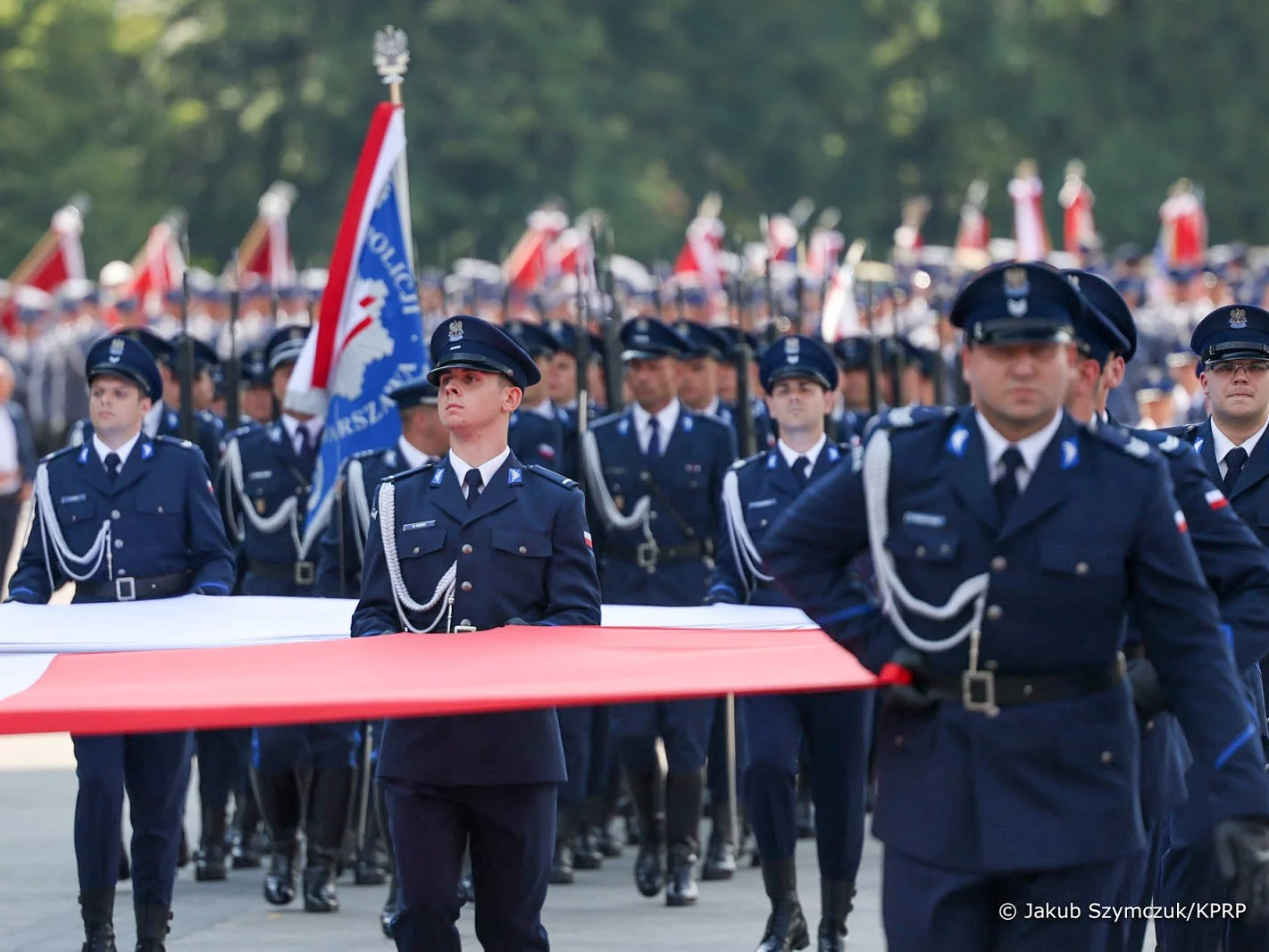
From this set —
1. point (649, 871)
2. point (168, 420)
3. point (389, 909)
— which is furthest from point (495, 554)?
point (168, 420)

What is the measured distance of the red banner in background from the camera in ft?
20.3

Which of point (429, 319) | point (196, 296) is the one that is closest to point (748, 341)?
point (429, 319)

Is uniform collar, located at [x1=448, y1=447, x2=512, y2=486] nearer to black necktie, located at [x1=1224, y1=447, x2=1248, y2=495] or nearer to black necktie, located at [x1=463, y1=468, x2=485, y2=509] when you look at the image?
black necktie, located at [x1=463, y1=468, x2=485, y2=509]

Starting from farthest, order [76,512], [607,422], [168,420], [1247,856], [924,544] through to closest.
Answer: [168,420] → [607,422] → [76,512] → [924,544] → [1247,856]

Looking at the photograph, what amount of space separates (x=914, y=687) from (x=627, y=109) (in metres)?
48.5

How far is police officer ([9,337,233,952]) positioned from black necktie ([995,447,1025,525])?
13.0 feet

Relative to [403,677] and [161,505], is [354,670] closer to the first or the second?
[403,677]

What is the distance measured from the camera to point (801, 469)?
9.97 m

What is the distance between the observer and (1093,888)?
5695mm

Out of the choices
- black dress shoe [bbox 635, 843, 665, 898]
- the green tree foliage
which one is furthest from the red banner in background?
the green tree foliage

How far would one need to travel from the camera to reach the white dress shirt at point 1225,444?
8398mm

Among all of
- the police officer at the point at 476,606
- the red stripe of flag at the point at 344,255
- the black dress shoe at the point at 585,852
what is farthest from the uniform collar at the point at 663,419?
the police officer at the point at 476,606

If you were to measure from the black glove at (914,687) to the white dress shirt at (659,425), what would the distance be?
232 inches

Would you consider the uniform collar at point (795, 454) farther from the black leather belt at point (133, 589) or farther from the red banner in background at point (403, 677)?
the red banner in background at point (403, 677)
